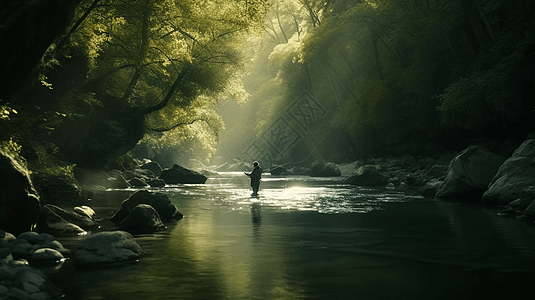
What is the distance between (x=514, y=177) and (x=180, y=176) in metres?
25.7

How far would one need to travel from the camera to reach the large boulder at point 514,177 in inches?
605

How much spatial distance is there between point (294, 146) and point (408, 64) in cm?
2719

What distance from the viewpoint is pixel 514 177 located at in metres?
15.7

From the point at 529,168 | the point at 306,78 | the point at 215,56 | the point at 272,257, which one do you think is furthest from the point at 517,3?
the point at 306,78

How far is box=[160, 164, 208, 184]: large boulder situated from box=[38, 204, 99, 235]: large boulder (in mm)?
24981

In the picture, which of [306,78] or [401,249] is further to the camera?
[306,78]

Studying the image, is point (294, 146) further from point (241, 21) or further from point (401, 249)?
point (401, 249)

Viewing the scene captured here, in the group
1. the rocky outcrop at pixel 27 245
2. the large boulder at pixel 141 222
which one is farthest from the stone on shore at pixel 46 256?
the large boulder at pixel 141 222

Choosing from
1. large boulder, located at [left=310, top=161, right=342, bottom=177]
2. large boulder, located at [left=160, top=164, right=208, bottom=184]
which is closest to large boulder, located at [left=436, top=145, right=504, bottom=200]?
large boulder, located at [left=160, top=164, right=208, bottom=184]

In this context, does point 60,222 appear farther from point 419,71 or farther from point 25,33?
point 419,71

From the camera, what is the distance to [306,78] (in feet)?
198

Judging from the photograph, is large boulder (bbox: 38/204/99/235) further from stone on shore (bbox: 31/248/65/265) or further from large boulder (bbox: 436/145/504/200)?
large boulder (bbox: 436/145/504/200)

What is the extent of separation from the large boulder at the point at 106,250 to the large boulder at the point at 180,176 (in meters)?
28.9

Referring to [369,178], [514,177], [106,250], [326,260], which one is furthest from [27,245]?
[369,178]
